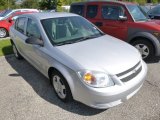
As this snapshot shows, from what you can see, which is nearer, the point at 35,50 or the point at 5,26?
the point at 35,50

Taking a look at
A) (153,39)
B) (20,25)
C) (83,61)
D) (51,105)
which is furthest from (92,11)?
(51,105)

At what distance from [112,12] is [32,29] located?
112 inches

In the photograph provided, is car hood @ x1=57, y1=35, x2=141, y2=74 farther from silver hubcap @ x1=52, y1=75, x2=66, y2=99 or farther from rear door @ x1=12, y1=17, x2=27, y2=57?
rear door @ x1=12, y1=17, x2=27, y2=57

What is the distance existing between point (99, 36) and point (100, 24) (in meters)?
2.17

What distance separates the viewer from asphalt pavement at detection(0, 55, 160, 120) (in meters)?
3.46

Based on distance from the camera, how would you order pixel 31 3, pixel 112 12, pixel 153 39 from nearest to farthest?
pixel 153 39 → pixel 112 12 → pixel 31 3

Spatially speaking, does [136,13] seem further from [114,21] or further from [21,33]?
[21,33]

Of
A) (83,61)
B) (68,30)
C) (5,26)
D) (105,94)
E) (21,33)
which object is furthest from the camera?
(5,26)

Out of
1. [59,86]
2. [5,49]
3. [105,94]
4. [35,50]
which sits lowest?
[5,49]

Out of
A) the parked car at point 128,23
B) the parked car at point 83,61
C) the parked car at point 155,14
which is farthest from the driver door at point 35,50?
the parked car at point 155,14

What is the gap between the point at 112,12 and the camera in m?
6.47

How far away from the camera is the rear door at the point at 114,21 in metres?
6.18

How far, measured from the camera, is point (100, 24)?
6.66 meters

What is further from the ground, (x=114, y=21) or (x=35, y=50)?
(x=114, y=21)
